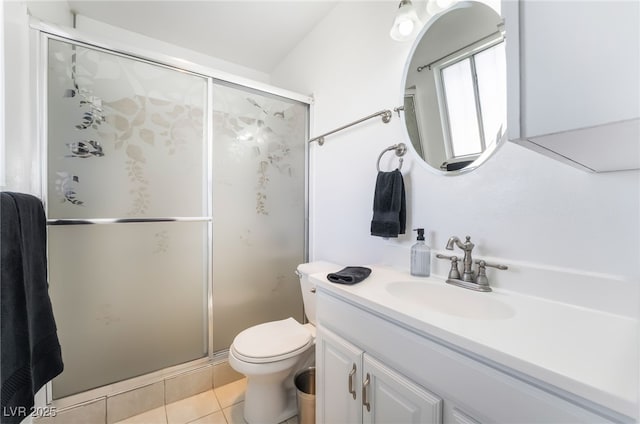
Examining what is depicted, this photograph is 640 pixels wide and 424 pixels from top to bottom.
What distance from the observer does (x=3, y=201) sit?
2.67 ft

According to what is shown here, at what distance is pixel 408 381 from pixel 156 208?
157cm

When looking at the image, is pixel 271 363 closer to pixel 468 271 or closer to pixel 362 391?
pixel 362 391

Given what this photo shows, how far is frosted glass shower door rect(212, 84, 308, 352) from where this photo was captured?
1.76 meters

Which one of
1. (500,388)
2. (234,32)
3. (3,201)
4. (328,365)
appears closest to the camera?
(500,388)

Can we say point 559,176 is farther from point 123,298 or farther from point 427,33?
point 123,298

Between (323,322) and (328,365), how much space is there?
172mm

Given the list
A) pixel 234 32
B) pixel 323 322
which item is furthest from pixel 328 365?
pixel 234 32

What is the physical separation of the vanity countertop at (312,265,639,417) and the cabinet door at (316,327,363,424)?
0.74ft

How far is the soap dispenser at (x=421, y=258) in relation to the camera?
118 cm

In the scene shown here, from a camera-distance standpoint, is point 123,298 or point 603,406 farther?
point 123,298

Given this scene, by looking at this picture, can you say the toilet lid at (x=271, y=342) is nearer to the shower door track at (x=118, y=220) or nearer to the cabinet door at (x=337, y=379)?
the cabinet door at (x=337, y=379)

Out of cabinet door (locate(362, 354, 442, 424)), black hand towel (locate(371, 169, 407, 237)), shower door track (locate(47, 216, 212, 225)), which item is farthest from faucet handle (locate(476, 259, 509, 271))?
shower door track (locate(47, 216, 212, 225))

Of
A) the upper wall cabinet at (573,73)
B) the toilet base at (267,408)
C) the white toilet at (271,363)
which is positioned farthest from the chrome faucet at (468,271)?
the toilet base at (267,408)

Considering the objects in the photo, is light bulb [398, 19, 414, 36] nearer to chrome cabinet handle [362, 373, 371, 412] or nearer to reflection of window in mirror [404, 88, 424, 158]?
reflection of window in mirror [404, 88, 424, 158]
